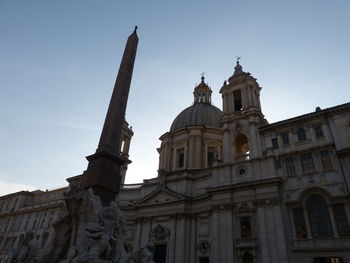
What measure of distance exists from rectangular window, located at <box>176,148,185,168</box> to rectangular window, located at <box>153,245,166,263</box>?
10981 millimetres

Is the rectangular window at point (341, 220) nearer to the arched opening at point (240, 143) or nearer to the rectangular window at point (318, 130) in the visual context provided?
the rectangular window at point (318, 130)

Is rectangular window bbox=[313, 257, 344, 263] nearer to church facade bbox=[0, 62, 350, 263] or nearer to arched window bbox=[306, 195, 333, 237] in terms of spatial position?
church facade bbox=[0, 62, 350, 263]

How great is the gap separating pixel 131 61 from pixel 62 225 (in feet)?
35.0

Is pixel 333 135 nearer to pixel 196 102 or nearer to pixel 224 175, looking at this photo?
pixel 224 175

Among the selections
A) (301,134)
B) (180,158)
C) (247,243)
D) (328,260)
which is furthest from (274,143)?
(180,158)

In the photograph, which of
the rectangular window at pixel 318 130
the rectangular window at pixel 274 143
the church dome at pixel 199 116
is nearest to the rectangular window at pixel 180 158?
the church dome at pixel 199 116

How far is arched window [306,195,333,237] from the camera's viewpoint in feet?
64.7

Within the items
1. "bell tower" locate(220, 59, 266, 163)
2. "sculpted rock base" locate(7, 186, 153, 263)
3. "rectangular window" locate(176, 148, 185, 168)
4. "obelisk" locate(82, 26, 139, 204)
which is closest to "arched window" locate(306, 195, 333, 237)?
"bell tower" locate(220, 59, 266, 163)

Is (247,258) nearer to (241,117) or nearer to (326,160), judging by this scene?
(326,160)

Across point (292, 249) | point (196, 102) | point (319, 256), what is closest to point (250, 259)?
point (292, 249)

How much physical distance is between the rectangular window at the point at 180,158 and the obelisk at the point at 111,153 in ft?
68.2

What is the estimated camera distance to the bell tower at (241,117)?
26.5 metres

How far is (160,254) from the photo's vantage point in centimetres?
2744

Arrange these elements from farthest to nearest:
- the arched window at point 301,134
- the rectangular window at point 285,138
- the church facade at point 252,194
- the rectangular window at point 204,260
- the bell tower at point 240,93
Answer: the bell tower at point 240,93, the rectangular window at point 204,260, the rectangular window at point 285,138, the arched window at point 301,134, the church facade at point 252,194
